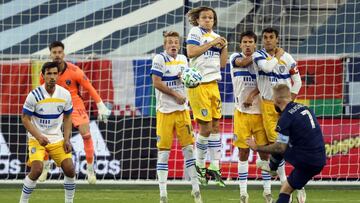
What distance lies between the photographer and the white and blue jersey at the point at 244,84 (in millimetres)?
14578

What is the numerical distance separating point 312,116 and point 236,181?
A: 7.00 meters

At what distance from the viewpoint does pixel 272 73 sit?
14.3m

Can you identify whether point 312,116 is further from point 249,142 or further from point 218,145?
point 218,145

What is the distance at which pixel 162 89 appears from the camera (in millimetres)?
14492

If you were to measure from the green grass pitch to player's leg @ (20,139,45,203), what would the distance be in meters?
1.95

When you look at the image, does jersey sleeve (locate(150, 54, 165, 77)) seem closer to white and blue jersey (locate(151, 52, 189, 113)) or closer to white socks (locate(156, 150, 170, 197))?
white and blue jersey (locate(151, 52, 189, 113))

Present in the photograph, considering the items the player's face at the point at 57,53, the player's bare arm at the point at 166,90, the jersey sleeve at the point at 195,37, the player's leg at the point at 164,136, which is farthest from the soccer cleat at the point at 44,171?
the jersey sleeve at the point at 195,37

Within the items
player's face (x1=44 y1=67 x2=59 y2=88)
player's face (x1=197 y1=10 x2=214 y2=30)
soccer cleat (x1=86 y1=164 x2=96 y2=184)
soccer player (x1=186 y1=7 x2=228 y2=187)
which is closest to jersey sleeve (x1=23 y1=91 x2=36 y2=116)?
→ player's face (x1=44 y1=67 x2=59 y2=88)

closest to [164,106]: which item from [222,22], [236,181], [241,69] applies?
[241,69]

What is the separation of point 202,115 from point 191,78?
762 millimetres

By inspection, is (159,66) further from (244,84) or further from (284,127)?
(284,127)

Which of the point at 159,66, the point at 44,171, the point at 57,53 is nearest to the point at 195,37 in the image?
the point at 159,66

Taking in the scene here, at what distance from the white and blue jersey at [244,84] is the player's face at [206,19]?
648 millimetres

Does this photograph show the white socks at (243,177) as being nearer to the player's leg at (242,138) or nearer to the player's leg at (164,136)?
the player's leg at (242,138)
